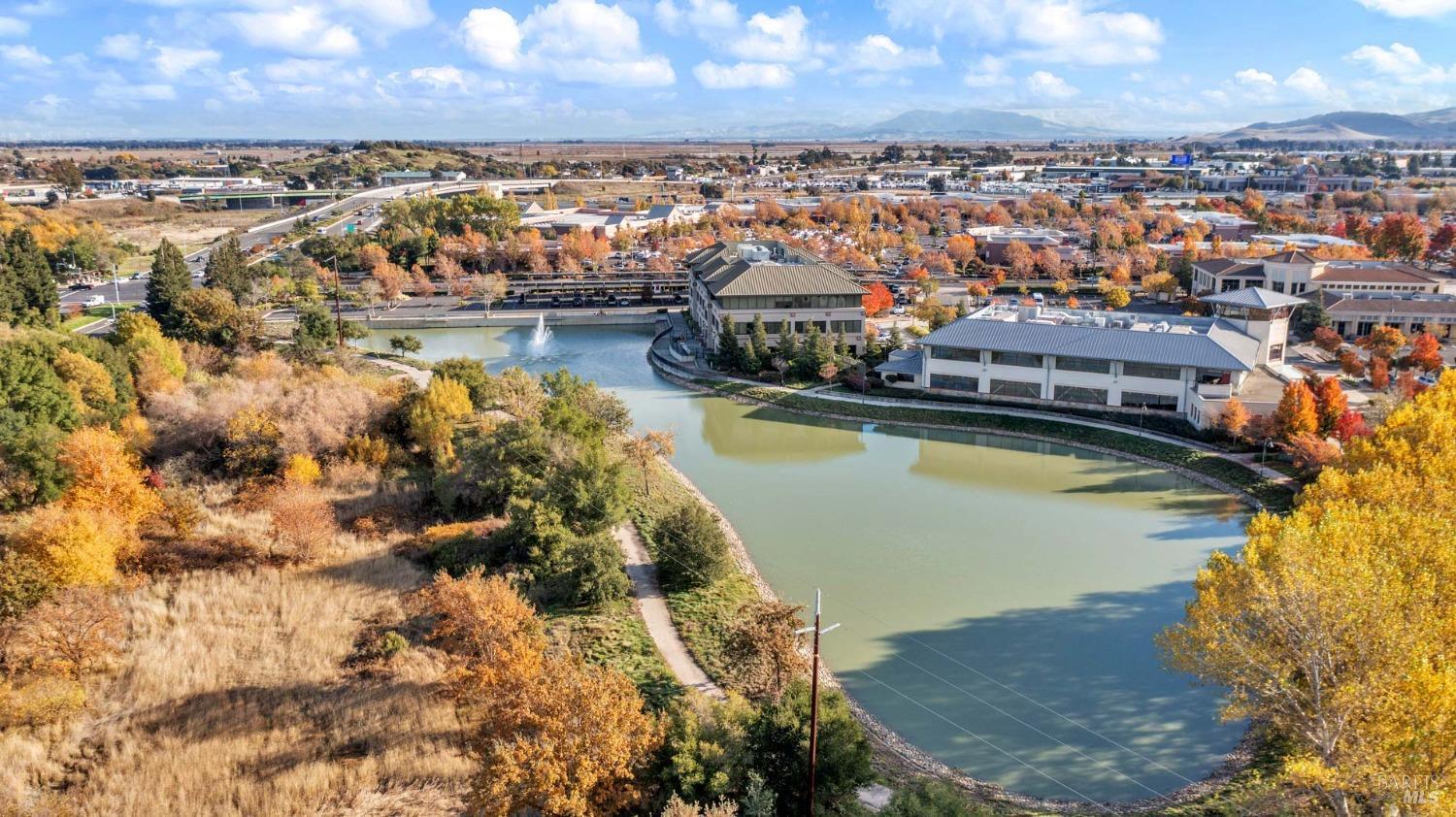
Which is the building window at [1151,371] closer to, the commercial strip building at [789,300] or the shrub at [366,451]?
the commercial strip building at [789,300]

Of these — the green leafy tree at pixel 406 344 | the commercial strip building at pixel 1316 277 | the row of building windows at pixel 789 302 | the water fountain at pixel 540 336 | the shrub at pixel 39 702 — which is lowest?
the shrub at pixel 39 702

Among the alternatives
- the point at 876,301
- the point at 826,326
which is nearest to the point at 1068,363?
the point at 826,326

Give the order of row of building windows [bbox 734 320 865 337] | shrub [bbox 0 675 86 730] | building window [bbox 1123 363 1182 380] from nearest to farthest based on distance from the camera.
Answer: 1. shrub [bbox 0 675 86 730]
2. building window [bbox 1123 363 1182 380]
3. row of building windows [bbox 734 320 865 337]

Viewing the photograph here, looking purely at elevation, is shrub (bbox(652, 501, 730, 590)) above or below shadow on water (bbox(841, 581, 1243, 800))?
above

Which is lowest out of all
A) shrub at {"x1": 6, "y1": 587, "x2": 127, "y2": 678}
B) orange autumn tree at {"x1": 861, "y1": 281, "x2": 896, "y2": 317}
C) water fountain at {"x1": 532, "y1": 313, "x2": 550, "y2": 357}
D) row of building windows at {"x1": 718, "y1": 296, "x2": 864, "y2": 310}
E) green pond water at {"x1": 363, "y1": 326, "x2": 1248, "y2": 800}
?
green pond water at {"x1": 363, "y1": 326, "x2": 1248, "y2": 800}

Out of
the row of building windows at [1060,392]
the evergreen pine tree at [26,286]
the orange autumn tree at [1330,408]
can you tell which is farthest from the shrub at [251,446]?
the orange autumn tree at [1330,408]

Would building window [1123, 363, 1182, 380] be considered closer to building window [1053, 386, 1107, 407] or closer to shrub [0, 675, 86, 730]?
building window [1053, 386, 1107, 407]

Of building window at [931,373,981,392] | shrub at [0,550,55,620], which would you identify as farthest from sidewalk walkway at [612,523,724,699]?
building window at [931,373,981,392]
